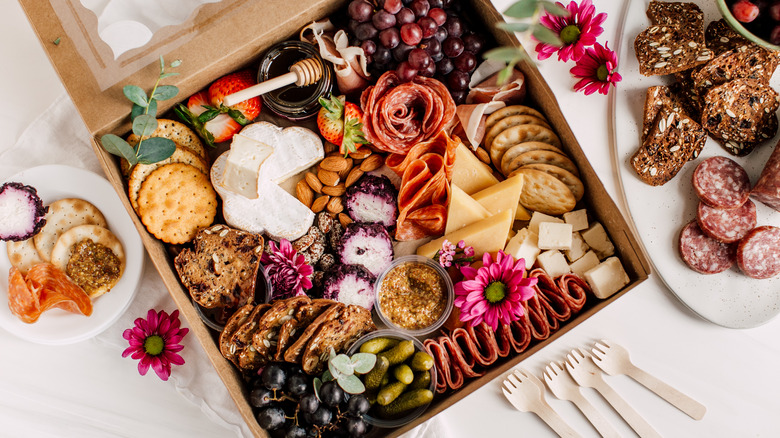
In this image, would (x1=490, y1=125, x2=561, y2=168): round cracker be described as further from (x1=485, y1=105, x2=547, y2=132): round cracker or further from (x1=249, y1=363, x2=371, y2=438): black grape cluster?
(x1=249, y1=363, x2=371, y2=438): black grape cluster

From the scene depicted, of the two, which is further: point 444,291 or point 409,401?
point 444,291

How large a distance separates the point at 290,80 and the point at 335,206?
363 millimetres

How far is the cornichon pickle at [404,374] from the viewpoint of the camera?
121 centimetres

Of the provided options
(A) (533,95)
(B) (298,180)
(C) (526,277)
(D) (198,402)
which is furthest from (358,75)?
(D) (198,402)

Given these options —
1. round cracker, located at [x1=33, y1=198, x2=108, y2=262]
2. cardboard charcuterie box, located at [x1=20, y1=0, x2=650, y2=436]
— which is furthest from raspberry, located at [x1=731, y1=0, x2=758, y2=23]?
round cracker, located at [x1=33, y1=198, x2=108, y2=262]

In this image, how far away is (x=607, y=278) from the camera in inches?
52.1

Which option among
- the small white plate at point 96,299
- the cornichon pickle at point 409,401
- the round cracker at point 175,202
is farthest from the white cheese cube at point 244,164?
the cornichon pickle at point 409,401

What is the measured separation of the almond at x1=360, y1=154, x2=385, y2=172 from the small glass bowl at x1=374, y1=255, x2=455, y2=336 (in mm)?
273

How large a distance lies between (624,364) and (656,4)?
3.39 ft

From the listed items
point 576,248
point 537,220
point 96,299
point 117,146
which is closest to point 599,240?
point 576,248

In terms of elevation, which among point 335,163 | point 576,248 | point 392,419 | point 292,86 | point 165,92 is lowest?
point 392,419

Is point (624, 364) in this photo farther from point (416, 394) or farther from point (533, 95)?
point (533, 95)

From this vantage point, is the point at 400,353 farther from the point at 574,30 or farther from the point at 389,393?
the point at 574,30

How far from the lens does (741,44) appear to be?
1.40m
